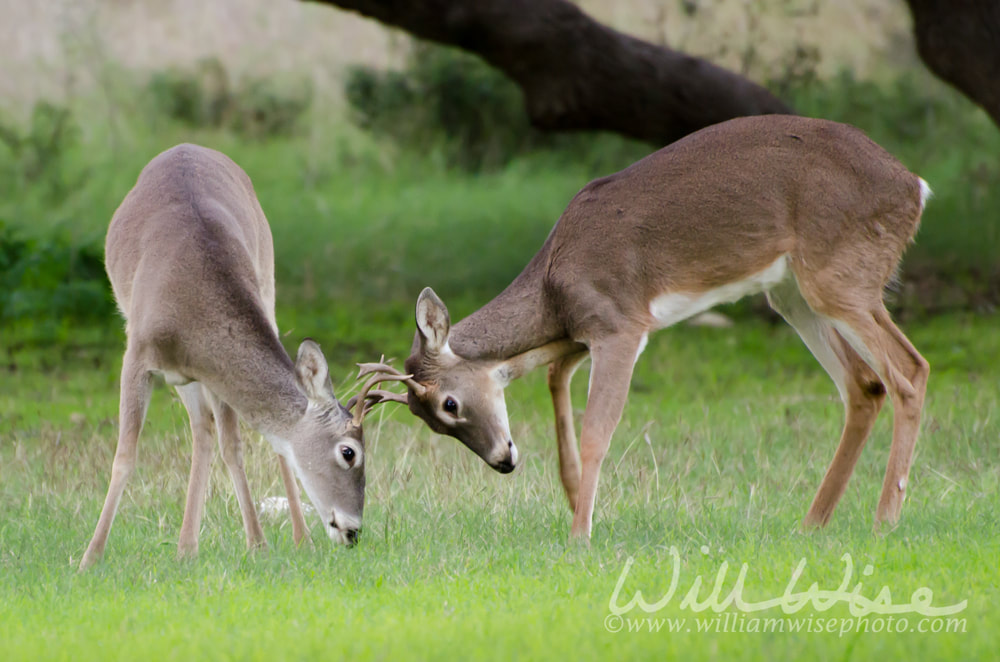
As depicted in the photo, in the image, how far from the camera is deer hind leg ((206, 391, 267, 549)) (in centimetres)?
626

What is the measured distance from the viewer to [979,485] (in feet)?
22.4

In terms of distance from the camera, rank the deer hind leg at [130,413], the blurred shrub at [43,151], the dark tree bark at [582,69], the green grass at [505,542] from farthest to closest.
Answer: the blurred shrub at [43,151]
the dark tree bark at [582,69]
the deer hind leg at [130,413]
the green grass at [505,542]

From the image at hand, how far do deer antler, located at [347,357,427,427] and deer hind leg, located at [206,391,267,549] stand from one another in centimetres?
62

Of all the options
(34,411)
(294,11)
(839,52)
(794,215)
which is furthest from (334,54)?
(794,215)

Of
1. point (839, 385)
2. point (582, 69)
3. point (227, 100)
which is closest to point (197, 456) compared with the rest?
point (839, 385)

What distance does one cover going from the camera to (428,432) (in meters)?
9.51

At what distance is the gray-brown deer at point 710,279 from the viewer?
20.4 ft

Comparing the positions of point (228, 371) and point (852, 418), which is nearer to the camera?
point (228, 371)

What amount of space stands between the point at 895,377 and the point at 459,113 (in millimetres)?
12708

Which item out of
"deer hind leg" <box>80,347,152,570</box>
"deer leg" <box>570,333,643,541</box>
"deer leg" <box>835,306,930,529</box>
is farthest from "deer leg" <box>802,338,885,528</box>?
"deer hind leg" <box>80,347,152,570</box>

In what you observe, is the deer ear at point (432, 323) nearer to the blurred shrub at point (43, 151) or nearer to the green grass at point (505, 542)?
the green grass at point (505, 542)

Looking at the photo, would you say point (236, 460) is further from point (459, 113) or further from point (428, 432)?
point (459, 113)

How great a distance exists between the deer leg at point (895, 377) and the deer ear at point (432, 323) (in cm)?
183
